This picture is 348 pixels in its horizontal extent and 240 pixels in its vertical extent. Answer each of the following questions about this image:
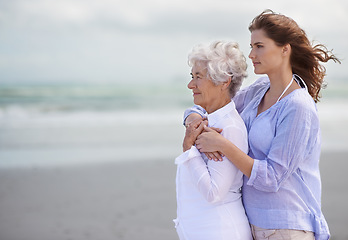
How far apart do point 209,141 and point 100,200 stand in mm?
4007

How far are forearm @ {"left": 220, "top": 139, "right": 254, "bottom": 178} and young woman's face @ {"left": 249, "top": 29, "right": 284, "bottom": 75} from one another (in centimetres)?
49

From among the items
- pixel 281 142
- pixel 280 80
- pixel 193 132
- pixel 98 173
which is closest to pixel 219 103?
pixel 193 132

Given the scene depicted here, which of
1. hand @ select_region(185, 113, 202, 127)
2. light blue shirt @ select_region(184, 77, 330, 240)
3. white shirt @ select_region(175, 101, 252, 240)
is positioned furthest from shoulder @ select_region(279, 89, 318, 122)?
hand @ select_region(185, 113, 202, 127)

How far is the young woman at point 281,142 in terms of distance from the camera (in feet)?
6.58

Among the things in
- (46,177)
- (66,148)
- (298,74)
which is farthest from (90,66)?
(298,74)

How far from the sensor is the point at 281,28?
2.17 meters

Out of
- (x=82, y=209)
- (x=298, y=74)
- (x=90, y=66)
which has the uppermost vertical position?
(x=90, y=66)

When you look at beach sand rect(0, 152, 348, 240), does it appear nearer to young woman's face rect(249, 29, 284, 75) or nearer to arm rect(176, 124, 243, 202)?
arm rect(176, 124, 243, 202)

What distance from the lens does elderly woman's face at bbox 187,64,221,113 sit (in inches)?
88.0

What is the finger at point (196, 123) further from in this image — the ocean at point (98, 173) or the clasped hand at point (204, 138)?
the ocean at point (98, 173)

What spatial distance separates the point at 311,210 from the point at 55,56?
87.4ft

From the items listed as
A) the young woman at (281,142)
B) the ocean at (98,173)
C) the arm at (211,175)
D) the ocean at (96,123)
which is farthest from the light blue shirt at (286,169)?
the ocean at (96,123)

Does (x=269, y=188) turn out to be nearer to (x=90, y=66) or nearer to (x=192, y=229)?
(x=192, y=229)

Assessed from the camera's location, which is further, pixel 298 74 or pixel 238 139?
pixel 298 74
